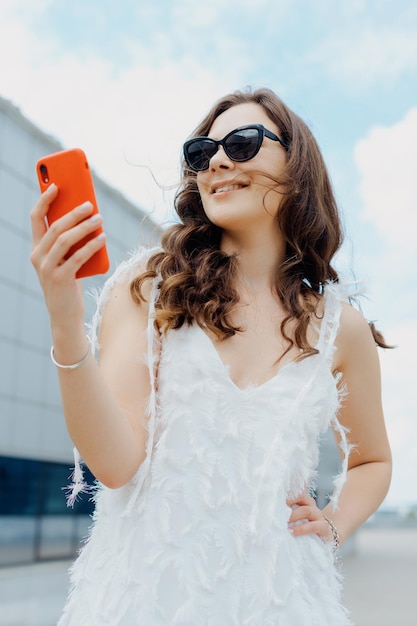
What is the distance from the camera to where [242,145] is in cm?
199

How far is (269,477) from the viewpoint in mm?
1724

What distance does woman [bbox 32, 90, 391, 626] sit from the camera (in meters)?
1.57

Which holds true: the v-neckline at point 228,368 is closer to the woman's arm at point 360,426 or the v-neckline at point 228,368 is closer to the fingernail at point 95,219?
the woman's arm at point 360,426

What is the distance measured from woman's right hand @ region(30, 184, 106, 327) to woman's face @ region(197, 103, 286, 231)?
2.21 ft

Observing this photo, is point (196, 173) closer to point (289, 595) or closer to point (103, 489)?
point (103, 489)

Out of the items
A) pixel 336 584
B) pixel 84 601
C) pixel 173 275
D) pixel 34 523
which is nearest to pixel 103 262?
pixel 173 275

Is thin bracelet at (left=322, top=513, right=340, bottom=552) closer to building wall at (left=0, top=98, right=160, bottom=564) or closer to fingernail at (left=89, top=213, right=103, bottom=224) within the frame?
fingernail at (left=89, top=213, right=103, bottom=224)

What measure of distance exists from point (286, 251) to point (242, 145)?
1.23 ft

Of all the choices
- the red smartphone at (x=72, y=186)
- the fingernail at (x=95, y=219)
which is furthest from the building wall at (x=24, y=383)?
the fingernail at (x=95, y=219)

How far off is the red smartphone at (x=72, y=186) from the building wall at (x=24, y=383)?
13.5 meters

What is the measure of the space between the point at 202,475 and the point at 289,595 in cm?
33

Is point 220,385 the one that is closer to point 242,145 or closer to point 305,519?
point 305,519

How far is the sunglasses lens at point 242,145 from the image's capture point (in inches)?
77.9

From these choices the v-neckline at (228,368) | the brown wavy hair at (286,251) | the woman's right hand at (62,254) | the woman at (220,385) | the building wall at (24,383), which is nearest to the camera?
the woman's right hand at (62,254)
